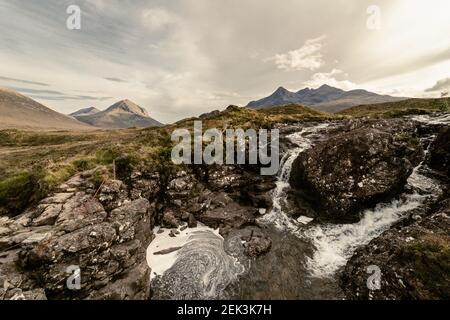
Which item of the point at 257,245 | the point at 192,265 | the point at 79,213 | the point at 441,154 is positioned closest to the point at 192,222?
the point at 192,265

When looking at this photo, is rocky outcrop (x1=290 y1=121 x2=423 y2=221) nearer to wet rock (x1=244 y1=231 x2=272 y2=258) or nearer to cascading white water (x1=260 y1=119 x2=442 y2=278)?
cascading white water (x1=260 y1=119 x2=442 y2=278)

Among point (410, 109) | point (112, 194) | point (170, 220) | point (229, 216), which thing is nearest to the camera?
point (112, 194)

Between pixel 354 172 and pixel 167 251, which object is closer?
pixel 167 251

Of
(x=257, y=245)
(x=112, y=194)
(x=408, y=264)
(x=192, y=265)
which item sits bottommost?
(x=192, y=265)

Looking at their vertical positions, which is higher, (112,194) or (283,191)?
(112,194)

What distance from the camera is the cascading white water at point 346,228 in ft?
57.9

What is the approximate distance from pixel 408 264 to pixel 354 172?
10460 millimetres

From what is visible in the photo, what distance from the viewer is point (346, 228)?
2086 centimetres

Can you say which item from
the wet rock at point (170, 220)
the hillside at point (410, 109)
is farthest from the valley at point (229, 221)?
the hillside at point (410, 109)

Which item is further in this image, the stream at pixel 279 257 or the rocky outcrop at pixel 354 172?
the rocky outcrop at pixel 354 172

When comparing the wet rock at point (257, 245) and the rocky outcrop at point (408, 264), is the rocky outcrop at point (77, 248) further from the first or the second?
the rocky outcrop at point (408, 264)

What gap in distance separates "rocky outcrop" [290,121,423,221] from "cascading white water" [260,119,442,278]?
987mm

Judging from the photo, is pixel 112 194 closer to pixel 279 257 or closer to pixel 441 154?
pixel 279 257

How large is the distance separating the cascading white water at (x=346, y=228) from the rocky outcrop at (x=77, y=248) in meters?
12.8
